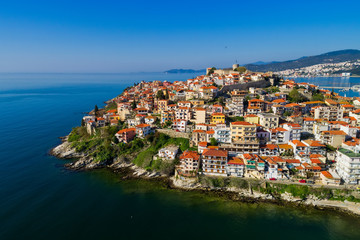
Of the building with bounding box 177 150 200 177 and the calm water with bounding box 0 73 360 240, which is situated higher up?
the building with bounding box 177 150 200 177

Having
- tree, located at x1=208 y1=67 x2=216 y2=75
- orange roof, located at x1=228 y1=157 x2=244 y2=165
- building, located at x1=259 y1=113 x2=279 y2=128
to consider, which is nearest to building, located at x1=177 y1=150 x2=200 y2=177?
orange roof, located at x1=228 y1=157 x2=244 y2=165

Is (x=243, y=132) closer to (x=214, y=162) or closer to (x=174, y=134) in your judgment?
(x=214, y=162)

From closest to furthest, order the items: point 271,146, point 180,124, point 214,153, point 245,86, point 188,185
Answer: point 188,185
point 214,153
point 271,146
point 180,124
point 245,86

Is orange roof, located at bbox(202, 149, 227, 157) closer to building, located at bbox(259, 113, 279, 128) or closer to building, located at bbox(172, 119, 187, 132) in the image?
building, located at bbox(172, 119, 187, 132)

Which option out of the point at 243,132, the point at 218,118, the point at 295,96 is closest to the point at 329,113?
the point at 295,96

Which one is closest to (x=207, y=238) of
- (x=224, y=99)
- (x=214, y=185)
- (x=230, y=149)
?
(x=214, y=185)
